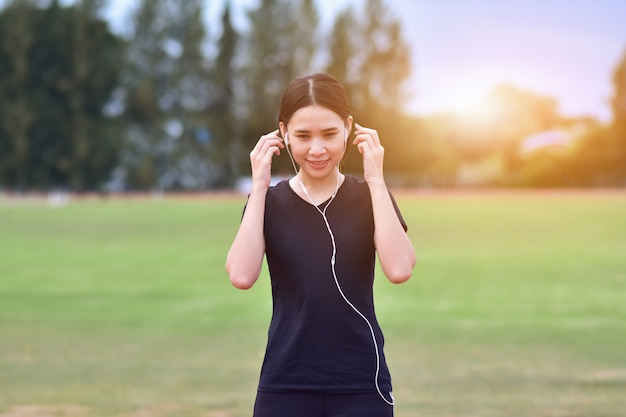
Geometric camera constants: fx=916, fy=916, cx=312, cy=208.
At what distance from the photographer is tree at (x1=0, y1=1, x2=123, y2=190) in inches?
2210

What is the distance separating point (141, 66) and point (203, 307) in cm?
4833

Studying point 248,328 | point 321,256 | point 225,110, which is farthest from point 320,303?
point 225,110

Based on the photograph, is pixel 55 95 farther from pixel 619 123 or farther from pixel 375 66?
pixel 619 123

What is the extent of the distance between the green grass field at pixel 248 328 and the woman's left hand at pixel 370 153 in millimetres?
4048

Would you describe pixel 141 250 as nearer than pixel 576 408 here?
No

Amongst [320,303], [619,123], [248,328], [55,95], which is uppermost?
[55,95]

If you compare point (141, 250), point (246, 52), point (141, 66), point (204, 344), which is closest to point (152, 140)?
point (141, 66)

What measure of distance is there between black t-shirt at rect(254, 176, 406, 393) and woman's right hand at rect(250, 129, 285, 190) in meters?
0.10

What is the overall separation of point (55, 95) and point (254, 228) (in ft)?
193

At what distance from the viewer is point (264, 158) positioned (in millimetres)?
2535

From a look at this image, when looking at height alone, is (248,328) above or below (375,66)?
below

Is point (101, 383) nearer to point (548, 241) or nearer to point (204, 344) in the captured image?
point (204, 344)

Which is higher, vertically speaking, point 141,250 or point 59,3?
point 59,3

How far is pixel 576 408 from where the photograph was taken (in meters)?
6.47
